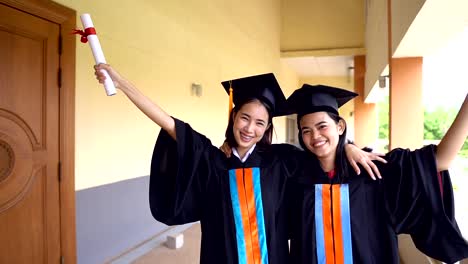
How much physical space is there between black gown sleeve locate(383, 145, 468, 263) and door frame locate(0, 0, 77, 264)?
2.21 metres

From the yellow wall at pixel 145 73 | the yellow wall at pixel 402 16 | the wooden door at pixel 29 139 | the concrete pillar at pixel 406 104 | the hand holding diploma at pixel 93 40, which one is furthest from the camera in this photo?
the concrete pillar at pixel 406 104

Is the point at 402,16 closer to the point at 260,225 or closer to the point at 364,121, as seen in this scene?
the point at 260,225

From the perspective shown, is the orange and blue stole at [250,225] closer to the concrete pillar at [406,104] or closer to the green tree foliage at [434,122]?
the concrete pillar at [406,104]

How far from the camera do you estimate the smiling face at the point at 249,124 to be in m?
1.44

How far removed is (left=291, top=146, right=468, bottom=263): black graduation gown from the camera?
1292 mm

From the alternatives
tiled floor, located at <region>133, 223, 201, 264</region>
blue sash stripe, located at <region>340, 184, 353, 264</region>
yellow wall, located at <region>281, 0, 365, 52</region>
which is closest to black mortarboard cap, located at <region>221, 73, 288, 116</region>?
blue sash stripe, located at <region>340, 184, 353, 264</region>

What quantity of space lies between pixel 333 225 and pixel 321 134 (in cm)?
37

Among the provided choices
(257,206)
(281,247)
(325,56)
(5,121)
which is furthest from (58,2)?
(325,56)

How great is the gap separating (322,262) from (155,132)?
2.84 m

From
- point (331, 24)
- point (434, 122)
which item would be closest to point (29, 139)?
point (331, 24)

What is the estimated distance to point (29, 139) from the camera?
7.40 ft

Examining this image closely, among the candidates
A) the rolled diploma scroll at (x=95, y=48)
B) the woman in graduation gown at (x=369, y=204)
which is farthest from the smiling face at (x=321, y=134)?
the rolled diploma scroll at (x=95, y=48)

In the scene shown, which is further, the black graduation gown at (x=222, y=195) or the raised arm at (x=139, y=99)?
the black graduation gown at (x=222, y=195)

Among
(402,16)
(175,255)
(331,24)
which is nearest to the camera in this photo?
(402,16)
